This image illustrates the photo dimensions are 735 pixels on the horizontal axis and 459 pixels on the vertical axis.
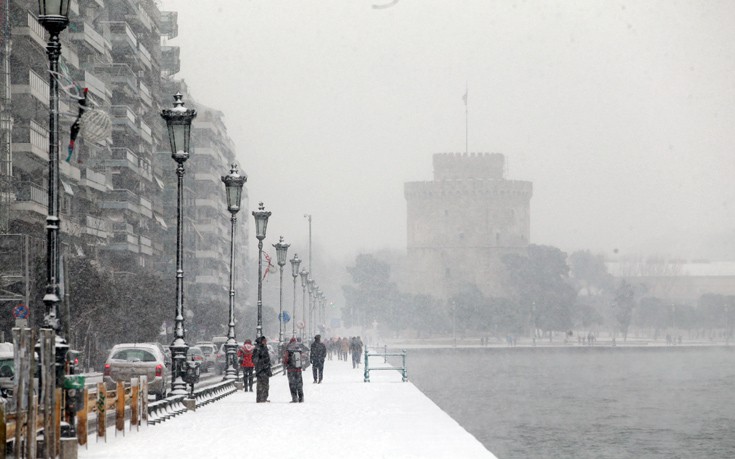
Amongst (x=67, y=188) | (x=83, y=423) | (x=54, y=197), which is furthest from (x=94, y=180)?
(x=54, y=197)

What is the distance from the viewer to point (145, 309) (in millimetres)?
65312

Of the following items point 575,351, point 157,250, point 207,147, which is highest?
point 207,147

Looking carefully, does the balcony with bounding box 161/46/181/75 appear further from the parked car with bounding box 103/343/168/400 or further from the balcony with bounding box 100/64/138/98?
the parked car with bounding box 103/343/168/400

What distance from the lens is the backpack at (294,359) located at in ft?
93.2

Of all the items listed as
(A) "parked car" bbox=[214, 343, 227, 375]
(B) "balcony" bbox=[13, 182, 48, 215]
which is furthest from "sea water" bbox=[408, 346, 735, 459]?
(B) "balcony" bbox=[13, 182, 48, 215]

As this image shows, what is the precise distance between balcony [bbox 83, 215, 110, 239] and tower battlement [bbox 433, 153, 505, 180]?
104 meters

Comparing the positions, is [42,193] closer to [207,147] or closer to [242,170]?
[207,147]

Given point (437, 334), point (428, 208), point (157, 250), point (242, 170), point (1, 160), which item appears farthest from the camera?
point (428, 208)

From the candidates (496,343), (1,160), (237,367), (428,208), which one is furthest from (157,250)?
(428,208)

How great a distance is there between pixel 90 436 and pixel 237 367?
2100cm

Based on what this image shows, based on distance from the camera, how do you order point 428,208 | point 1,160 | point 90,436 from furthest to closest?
point 428,208, point 1,160, point 90,436

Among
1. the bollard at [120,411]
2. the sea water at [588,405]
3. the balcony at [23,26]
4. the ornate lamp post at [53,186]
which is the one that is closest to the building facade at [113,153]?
the balcony at [23,26]

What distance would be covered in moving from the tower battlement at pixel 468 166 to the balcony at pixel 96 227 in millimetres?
104190

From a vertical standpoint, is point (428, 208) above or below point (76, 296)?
above
